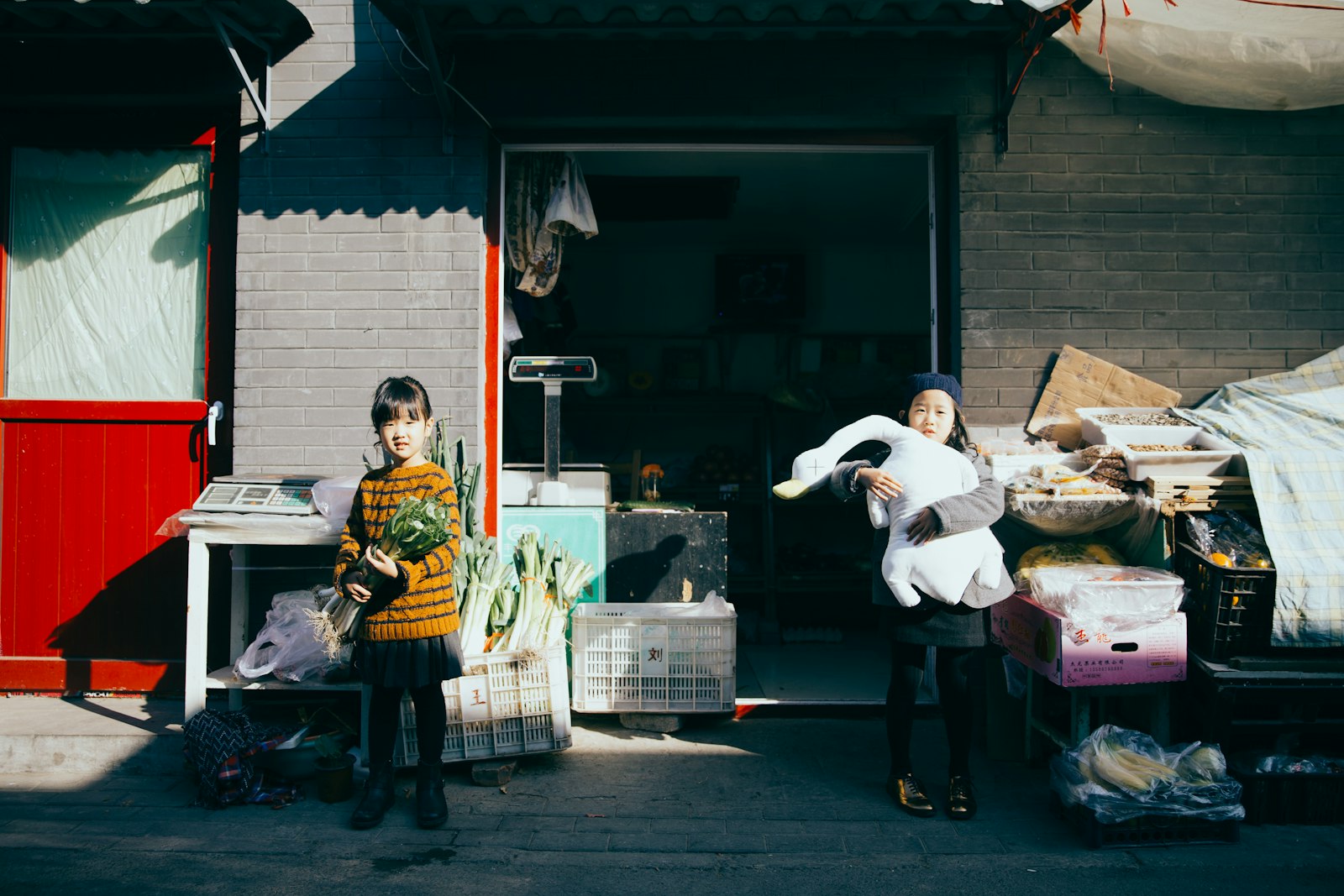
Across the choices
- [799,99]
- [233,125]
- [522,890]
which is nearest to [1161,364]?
[799,99]

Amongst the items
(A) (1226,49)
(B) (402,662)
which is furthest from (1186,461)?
(B) (402,662)

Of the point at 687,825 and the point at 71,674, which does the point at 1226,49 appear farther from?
the point at 71,674

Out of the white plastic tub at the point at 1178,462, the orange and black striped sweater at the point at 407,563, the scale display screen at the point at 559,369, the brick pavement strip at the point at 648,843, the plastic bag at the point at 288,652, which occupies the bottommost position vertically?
the brick pavement strip at the point at 648,843

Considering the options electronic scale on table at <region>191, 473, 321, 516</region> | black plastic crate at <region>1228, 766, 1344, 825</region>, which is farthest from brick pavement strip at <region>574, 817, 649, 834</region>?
black plastic crate at <region>1228, 766, 1344, 825</region>

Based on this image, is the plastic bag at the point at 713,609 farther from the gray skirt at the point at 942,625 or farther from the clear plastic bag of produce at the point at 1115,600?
the clear plastic bag of produce at the point at 1115,600

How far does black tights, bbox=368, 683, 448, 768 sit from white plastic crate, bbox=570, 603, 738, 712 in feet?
3.39

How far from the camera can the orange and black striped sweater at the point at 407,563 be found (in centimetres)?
357

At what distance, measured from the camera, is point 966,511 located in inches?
141

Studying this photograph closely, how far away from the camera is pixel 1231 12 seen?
174 inches

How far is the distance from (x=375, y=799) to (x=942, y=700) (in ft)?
7.72

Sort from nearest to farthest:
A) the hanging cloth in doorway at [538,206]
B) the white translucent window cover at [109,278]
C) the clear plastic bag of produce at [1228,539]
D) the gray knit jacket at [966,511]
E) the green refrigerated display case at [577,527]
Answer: the gray knit jacket at [966,511] < the clear plastic bag of produce at [1228,539] < the white translucent window cover at [109,278] < the green refrigerated display case at [577,527] < the hanging cloth in doorway at [538,206]

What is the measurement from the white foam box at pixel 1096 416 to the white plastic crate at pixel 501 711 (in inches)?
112

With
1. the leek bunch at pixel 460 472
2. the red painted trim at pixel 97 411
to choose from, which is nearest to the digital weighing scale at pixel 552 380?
the leek bunch at pixel 460 472

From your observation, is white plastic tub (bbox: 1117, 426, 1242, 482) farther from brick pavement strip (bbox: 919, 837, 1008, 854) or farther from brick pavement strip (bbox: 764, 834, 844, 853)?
brick pavement strip (bbox: 764, 834, 844, 853)
